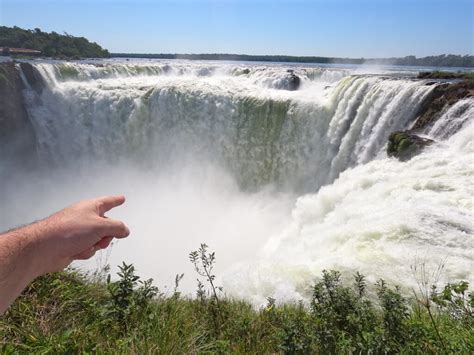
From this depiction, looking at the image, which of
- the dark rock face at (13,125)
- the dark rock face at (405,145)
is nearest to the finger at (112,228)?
the dark rock face at (405,145)

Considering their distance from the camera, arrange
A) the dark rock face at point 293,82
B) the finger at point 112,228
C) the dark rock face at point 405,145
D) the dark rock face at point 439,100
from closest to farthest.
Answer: the finger at point 112,228 < the dark rock face at point 405,145 < the dark rock face at point 439,100 < the dark rock face at point 293,82

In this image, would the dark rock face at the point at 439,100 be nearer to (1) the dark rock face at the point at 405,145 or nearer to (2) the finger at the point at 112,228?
(1) the dark rock face at the point at 405,145

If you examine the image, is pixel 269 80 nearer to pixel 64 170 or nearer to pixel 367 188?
pixel 64 170

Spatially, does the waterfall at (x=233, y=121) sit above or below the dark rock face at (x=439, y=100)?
below

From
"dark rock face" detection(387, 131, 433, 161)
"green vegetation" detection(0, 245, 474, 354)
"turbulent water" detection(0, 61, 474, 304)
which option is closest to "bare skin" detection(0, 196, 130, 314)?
"green vegetation" detection(0, 245, 474, 354)

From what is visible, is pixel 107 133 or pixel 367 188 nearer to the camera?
pixel 367 188

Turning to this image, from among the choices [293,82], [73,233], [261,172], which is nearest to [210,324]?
[73,233]

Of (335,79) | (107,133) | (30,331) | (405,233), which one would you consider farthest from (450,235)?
(335,79)
